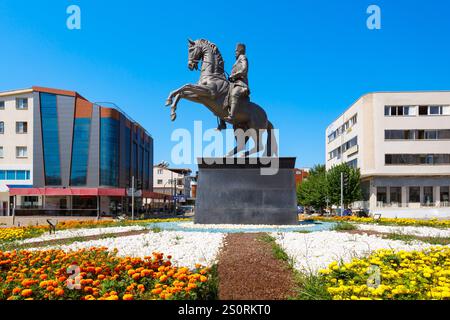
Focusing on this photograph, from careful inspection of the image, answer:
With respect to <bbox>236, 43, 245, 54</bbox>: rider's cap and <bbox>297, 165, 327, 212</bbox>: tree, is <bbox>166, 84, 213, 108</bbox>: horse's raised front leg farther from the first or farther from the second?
<bbox>297, 165, 327, 212</bbox>: tree

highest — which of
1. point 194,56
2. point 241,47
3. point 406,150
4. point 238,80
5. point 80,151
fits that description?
point 241,47

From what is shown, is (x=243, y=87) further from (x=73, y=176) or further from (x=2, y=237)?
(x=73, y=176)

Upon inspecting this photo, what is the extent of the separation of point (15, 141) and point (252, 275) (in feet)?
183

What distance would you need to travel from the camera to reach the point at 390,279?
5.45m

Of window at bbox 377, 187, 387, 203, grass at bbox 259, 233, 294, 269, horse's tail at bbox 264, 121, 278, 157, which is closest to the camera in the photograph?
grass at bbox 259, 233, 294, 269

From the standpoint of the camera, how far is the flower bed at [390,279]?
4590 mm

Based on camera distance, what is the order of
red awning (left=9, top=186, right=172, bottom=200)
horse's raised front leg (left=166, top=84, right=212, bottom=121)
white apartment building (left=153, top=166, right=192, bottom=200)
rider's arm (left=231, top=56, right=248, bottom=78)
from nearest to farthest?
horse's raised front leg (left=166, top=84, right=212, bottom=121), rider's arm (left=231, top=56, right=248, bottom=78), red awning (left=9, top=186, right=172, bottom=200), white apartment building (left=153, top=166, right=192, bottom=200)

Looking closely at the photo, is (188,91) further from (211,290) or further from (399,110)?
(399,110)

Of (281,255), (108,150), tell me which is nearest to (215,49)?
(281,255)

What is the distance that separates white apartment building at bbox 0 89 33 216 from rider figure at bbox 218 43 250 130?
1807 inches

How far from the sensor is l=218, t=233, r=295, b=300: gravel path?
5.47 meters

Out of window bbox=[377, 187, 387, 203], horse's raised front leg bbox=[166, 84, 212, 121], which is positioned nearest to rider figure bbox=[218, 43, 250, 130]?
horse's raised front leg bbox=[166, 84, 212, 121]

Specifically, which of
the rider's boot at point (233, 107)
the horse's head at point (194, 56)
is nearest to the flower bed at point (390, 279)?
the rider's boot at point (233, 107)

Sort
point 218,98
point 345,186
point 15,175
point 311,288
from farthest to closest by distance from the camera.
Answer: point 15,175, point 345,186, point 218,98, point 311,288
